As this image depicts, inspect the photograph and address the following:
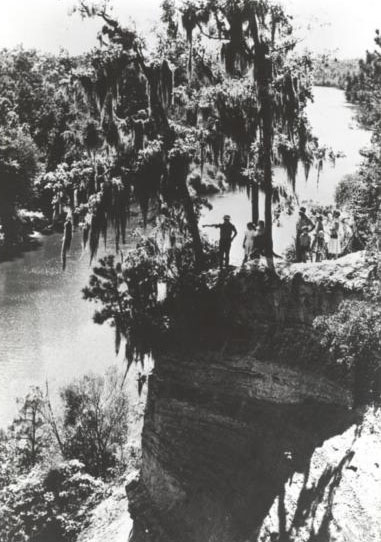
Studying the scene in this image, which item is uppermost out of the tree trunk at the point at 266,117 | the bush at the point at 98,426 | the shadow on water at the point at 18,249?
the tree trunk at the point at 266,117

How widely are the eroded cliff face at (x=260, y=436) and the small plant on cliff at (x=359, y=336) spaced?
1.15 metres

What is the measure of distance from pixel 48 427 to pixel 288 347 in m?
26.0

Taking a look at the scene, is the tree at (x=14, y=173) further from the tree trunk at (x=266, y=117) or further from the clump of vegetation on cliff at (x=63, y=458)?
the tree trunk at (x=266, y=117)

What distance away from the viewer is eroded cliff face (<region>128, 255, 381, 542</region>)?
1217cm

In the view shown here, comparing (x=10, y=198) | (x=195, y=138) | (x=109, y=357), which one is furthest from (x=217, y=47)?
(x=10, y=198)

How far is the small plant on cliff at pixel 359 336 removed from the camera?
1033 centimetres

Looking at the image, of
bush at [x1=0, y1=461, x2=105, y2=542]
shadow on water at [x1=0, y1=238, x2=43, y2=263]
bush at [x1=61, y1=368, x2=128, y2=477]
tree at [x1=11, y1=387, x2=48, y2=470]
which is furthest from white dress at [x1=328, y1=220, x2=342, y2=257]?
shadow on water at [x1=0, y1=238, x2=43, y2=263]

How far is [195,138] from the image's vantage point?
15.9 m

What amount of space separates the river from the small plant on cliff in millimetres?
15892

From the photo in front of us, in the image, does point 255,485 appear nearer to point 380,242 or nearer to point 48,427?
point 380,242

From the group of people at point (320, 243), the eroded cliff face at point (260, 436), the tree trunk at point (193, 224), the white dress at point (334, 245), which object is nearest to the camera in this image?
the eroded cliff face at point (260, 436)

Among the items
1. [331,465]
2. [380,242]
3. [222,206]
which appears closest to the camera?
[380,242]

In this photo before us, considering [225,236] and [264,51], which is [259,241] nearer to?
[225,236]

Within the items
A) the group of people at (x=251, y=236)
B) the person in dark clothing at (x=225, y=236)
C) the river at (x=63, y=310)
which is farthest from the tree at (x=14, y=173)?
the group of people at (x=251, y=236)
